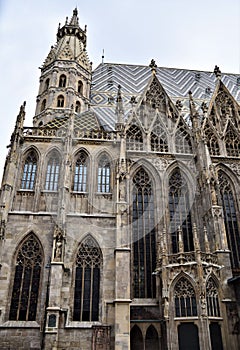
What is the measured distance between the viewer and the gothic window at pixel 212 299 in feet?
44.4

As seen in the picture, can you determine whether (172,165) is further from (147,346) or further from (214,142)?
(147,346)

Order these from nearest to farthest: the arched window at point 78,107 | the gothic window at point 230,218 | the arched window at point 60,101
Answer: the gothic window at point 230,218, the arched window at point 60,101, the arched window at point 78,107

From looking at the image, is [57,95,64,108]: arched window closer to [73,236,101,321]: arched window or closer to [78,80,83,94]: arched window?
[78,80,83,94]: arched window

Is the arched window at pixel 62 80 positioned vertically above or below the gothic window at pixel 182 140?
above

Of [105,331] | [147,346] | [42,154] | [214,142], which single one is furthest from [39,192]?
[214,142]

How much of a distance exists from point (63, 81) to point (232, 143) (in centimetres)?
1403

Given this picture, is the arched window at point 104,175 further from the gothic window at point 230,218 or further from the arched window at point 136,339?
the arched window at point 136,339

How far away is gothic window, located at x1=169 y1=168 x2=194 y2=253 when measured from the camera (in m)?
17.2

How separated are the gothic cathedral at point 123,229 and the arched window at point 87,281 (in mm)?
49

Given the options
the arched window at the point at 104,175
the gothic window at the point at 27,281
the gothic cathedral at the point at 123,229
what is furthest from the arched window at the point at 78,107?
the gothic window at the point at 27,281

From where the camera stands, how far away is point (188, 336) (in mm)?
13039

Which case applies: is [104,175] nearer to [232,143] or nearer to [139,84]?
[232,143]

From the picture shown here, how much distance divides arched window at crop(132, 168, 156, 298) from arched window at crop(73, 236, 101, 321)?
2031mm

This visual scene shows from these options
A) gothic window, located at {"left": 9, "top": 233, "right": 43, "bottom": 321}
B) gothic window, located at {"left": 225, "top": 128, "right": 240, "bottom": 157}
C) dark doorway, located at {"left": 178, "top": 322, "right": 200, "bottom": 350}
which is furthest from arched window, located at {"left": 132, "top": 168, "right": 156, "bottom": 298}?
gothic window, located at {"left": 225, "top": 128, "right": 240, "bottom": 157}
